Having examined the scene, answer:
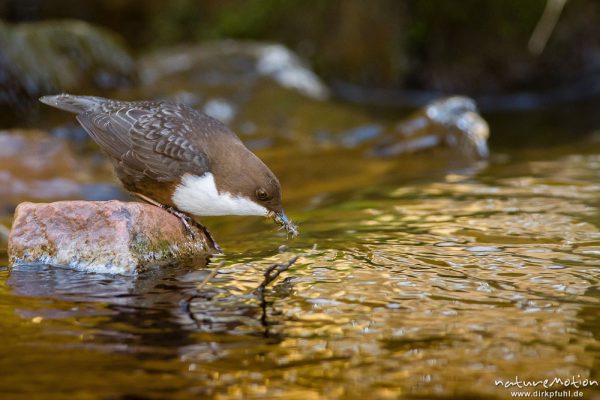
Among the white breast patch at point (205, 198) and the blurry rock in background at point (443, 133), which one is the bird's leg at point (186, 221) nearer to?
the white breast patch at point (205, 198)

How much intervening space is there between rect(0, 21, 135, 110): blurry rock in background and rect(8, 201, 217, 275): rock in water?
6.15m

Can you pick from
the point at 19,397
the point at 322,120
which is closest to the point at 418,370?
the point at 19,397

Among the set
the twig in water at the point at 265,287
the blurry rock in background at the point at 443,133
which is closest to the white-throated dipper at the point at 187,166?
the twig in water at the point at 265,287

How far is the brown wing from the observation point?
4316 mm

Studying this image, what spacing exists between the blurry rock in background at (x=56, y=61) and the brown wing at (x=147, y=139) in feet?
17.8

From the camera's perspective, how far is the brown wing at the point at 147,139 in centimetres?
432

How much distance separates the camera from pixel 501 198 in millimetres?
5637

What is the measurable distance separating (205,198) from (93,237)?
0.60m

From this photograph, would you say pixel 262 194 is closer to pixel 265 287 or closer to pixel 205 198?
pixel 205 198

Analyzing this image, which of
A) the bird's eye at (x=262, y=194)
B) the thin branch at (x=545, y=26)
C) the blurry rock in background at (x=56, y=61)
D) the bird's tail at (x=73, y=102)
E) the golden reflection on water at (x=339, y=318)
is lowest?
the golden reflection on water at (x=339, y=318)

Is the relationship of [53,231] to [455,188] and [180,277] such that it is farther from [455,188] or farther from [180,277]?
[455,188]

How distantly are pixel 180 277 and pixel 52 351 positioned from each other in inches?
40.4

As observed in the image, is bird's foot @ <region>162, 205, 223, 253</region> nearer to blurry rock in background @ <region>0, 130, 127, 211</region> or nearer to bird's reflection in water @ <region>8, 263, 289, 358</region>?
bird's reflection in water @ <region>8, 263, 289, 358</region>

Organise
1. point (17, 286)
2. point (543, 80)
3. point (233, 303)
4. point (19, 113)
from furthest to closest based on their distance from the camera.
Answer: point (543, 80) < point (19, 113) < point (17, 286) < point (233, 303)
